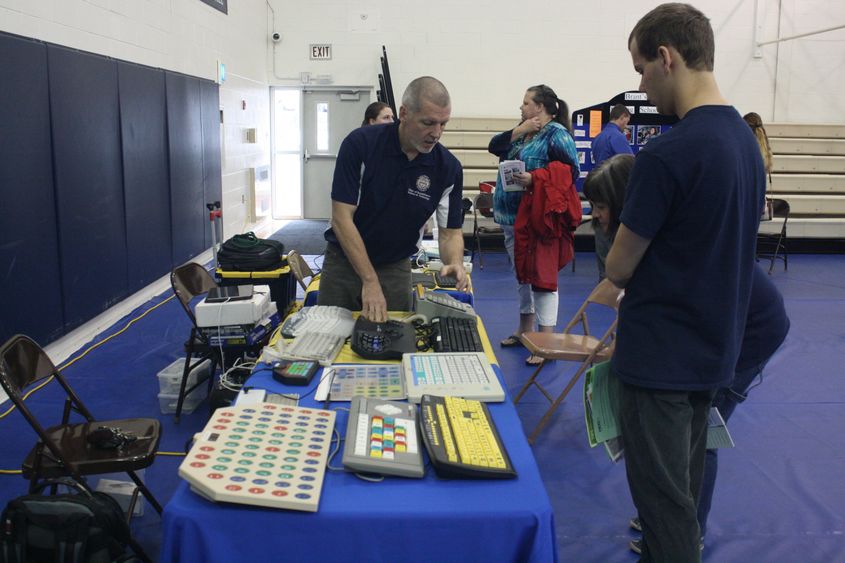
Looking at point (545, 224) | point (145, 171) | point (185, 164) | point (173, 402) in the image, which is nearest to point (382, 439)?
point (173, 402)

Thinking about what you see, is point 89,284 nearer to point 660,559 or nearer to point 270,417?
point 270,417

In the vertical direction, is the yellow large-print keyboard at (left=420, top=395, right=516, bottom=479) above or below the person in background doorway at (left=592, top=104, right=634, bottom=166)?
below

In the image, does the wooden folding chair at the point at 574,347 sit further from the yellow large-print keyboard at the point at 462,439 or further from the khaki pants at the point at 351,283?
the yellow large-print keyboard at the point at 462,439

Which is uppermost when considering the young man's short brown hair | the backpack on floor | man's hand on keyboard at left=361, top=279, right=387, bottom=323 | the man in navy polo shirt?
the young man's short brown hair

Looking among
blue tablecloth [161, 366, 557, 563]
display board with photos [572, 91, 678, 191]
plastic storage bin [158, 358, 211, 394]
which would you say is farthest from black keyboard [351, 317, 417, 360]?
display board with photos [572, 91, 678, 191]

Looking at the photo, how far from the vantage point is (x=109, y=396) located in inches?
140

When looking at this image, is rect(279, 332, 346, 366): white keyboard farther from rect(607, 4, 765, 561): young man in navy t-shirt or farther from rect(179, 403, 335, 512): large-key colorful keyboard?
rect(607, 4, 765, 561): young man in navy t-shirt

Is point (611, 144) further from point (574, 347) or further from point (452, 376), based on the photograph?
point (452, 376)

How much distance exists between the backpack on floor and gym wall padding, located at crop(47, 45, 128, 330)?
2593 mm

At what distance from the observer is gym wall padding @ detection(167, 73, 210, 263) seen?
582cm

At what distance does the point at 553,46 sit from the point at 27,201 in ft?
24.2

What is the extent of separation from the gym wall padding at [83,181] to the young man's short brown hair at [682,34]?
322cm

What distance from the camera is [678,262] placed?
4.54ft

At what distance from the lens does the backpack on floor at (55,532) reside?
170 centimetres
